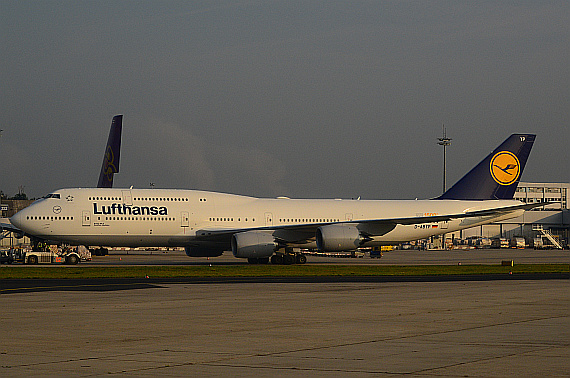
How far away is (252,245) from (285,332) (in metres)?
31.6

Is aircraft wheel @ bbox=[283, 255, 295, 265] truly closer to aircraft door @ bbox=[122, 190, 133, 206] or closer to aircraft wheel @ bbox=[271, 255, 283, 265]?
aircraft wheel @ bbox=[271, 255, 283, 265]

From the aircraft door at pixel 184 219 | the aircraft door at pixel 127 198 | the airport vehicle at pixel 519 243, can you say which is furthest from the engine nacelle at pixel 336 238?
the airport vehicle at pixel 519 243

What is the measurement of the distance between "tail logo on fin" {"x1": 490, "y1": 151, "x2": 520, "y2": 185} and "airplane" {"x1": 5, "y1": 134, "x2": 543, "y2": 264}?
2.52 meters

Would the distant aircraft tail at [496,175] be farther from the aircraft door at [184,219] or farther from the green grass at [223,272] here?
the aircraft door at [184,219]

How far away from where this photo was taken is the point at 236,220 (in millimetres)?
49812

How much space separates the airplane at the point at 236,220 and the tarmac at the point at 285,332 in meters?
21.2

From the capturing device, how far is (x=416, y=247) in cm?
11156

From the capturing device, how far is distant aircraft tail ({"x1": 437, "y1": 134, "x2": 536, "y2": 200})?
56.9 meters

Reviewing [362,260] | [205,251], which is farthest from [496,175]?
[205,251]

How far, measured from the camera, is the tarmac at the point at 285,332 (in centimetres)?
1090

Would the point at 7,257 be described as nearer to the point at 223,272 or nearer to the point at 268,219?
the point at 268,219

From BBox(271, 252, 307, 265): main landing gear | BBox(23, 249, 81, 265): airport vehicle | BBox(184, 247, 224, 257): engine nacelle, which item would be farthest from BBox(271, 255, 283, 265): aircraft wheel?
BBox(23, 249, 81, 265): airport vehicle

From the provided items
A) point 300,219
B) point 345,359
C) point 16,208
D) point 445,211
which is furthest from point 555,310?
point 16,208

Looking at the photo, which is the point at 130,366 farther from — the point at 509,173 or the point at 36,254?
the point at 509,173
